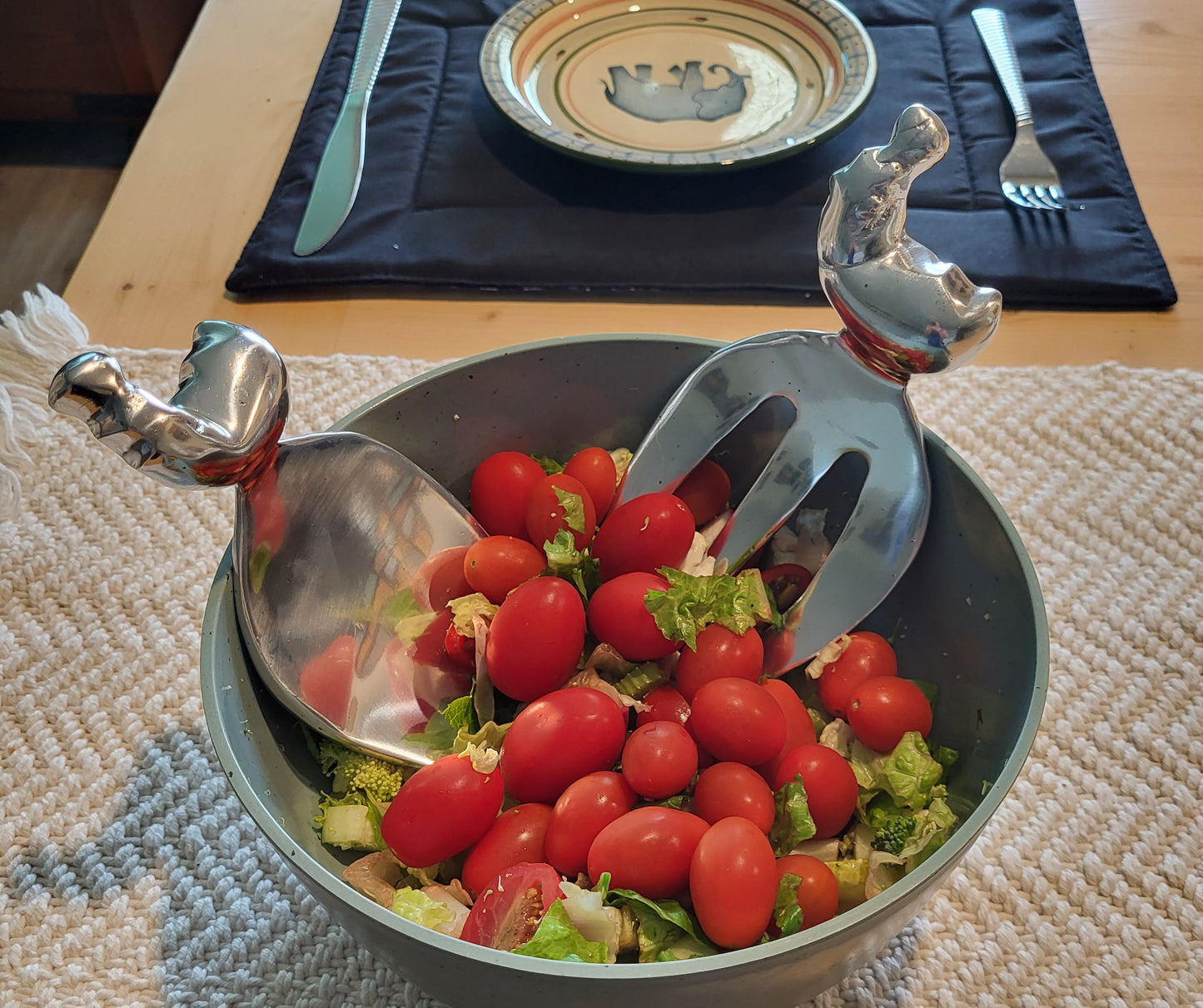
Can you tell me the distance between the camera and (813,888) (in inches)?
A: 21.7

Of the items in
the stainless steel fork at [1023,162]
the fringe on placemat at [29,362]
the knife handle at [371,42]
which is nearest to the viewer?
the fringe on placemat at [29,362]

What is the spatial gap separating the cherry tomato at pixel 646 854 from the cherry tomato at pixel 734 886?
1 centimetres

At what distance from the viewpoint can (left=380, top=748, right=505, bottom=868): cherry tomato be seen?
0.57m

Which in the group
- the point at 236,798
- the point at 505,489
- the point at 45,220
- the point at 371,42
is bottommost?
the point at 45,220

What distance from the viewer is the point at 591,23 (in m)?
1.19

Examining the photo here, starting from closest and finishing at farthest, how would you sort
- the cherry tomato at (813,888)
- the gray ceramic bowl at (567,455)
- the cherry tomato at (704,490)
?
the gray ceramic bowl at (567,455), the cherry tomato at (813,888), the cherry tomato at (704,490)

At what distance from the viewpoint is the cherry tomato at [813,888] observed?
1.81 feet

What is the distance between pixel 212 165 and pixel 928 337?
2.97 ft

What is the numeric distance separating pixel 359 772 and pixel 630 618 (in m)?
0.19

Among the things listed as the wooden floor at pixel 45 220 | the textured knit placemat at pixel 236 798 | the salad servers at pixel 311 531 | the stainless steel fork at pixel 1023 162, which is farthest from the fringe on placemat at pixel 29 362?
the wooden floor at pixel 45 220

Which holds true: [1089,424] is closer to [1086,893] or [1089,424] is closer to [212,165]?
[1086,893]

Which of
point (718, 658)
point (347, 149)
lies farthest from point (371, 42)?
point (718, 658)

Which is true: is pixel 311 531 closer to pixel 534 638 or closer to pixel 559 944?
pixel 534 638

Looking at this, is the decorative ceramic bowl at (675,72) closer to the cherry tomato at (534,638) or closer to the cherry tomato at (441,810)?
the cherry tomato at (534,638)
